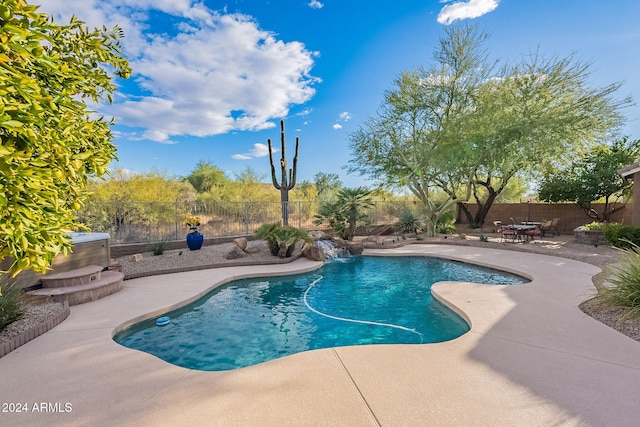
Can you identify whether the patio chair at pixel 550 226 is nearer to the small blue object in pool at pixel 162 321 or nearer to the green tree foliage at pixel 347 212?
the green tree foliage at pixel 347 212

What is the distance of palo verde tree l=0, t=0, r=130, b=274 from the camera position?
118cm

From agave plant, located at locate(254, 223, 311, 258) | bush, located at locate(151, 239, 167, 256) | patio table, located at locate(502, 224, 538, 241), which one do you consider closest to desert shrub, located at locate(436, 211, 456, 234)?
patio table, located at locate(502, 224, 538, 241)

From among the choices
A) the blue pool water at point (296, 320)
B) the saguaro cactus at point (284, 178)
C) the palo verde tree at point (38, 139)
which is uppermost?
the saguaro cactus at point (284, 178)

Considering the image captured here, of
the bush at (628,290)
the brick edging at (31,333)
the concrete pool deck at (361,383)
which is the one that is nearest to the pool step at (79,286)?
the brick edging at (31,333)

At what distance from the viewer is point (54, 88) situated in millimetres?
1654

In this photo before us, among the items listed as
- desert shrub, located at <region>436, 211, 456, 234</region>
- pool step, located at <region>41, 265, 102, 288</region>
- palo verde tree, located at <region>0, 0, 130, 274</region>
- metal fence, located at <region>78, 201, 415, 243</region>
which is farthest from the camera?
desert shrub, located at <region>436, 211, 456, 234</region>

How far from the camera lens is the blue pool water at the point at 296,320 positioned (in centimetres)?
377

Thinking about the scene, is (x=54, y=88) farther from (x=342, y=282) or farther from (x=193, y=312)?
(x=342, y=282)

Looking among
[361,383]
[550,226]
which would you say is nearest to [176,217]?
[361,383]

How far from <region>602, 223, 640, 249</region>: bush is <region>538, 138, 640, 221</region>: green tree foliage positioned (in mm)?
4319

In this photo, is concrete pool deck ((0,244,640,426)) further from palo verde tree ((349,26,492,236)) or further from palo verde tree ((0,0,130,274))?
palo verde tree ((349,26,492,236))

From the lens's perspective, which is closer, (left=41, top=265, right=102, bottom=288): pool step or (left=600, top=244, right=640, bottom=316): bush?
(left=600, top=244, right=640, bottom=316): bush

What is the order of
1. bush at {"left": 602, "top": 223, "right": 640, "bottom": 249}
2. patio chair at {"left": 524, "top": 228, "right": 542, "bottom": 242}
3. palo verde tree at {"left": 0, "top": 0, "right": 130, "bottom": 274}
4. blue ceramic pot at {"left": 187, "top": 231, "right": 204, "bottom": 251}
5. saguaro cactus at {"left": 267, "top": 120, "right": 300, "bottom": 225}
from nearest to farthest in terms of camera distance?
palo verde tree at {"left": 0, "top": 0, "right": 130, "bottom": 274}
bush at {"left": 602, "top": 223, "right": 640, "bottom": 249}
blue ceramic pot at {"left": 187, "top": 231, "right": 204, "bottom": 251}
patio chair at {"left": 524, "top": 228, "right": 542, "bottom": 242}
saguaro cactus at {"left": 267, "top": 120, "right": 300, "bottom": 225}

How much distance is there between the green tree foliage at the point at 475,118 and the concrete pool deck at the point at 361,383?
978 centimetres
